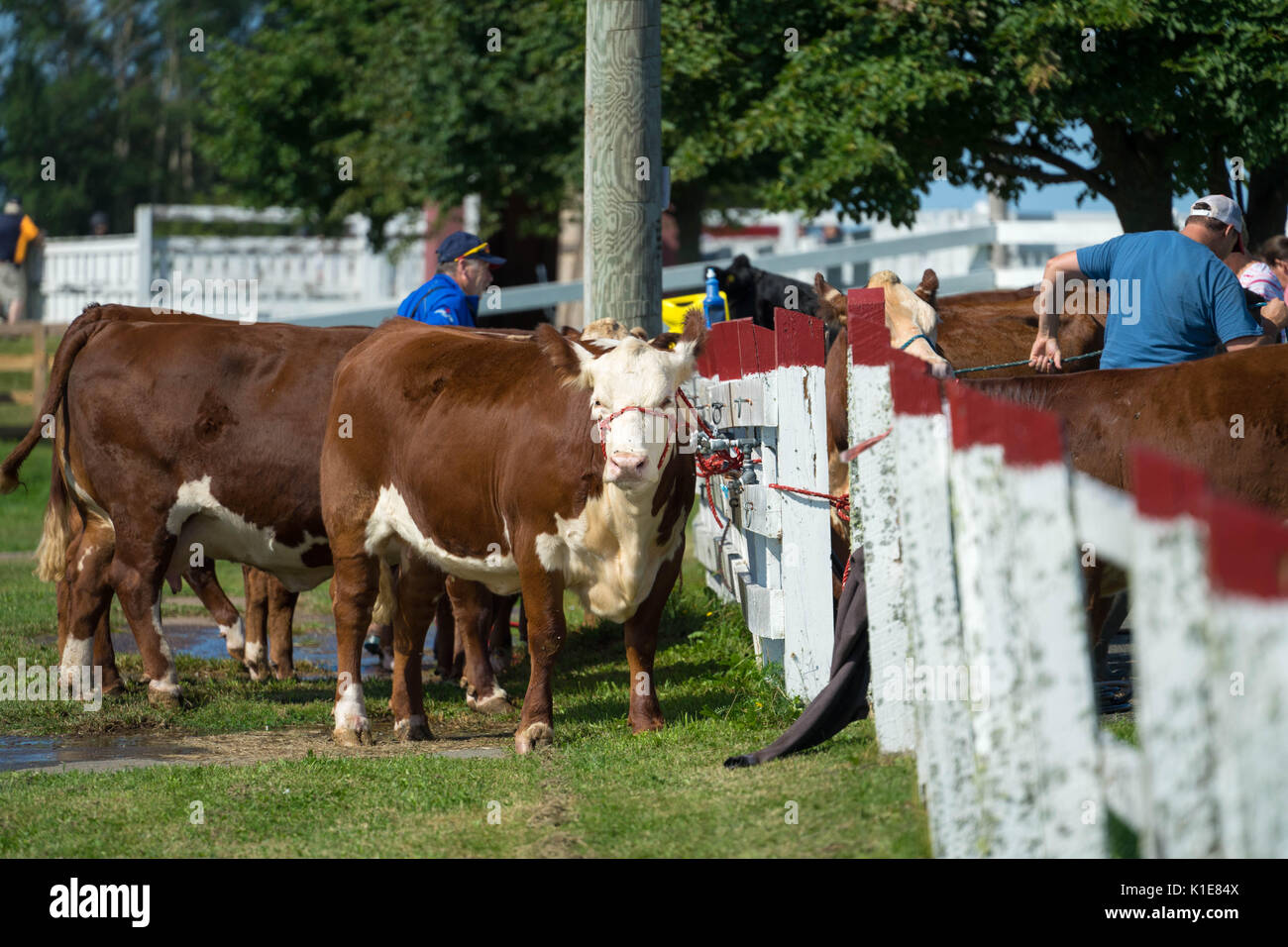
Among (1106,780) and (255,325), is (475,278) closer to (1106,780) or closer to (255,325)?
(255,325)

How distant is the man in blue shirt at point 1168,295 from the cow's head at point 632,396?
1.99 meters

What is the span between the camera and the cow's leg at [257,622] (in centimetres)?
868

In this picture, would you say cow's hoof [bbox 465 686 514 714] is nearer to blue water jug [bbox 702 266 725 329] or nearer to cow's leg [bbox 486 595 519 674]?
cow's leg [bbox 486 595 519 674]

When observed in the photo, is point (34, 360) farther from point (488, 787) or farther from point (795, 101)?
point (488, 787)

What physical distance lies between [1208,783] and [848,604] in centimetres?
304

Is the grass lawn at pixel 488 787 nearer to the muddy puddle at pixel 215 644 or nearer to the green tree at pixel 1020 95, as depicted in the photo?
the muddy puddle at pixel 215 644

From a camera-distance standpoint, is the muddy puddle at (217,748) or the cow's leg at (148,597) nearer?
the muddy puddle at (217,748)

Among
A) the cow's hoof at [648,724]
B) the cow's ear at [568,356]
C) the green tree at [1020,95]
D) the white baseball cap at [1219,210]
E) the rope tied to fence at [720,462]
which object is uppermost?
the green tree at [1020,95]

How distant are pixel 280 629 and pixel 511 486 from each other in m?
2.94

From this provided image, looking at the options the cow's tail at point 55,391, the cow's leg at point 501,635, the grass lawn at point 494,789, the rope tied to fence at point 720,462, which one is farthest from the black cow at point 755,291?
the cow's tail at point 55,391

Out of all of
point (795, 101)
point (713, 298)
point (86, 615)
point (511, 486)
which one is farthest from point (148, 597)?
point (795, 101)

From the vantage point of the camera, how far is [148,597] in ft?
25.8

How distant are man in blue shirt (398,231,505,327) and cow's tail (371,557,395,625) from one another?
2.20 meters

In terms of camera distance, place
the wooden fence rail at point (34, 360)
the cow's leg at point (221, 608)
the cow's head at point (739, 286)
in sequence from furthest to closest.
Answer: the wooden fence rail at point (34, 360) < the cow's head at point (739, 286) < the cow's leg at point (221, 608)
